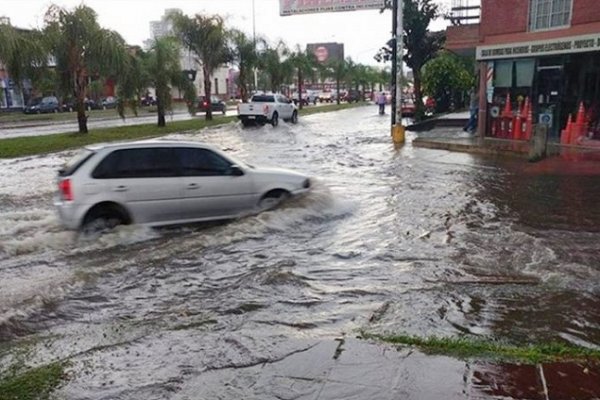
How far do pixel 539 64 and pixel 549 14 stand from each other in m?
1.65

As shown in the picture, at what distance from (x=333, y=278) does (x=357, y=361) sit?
2.54 meters

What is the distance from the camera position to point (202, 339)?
5254 mm

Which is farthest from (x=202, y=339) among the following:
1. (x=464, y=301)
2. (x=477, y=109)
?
(x=477, y=109)

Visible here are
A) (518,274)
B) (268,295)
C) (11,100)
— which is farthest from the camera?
(11,100)

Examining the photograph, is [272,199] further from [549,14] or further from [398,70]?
[398,70]

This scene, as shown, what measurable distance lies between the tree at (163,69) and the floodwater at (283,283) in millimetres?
19153

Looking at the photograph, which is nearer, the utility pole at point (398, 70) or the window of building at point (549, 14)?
the window of building at point (549, 14)

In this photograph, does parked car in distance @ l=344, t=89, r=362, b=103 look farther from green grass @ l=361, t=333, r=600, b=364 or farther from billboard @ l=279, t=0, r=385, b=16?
green grass @ l=361, t=333, r=600, b=364

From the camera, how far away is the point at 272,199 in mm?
10281

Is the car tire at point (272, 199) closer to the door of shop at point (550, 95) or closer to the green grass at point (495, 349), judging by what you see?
the green grass at point (495, 349)

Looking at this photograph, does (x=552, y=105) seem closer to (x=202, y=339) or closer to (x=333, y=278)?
(x=333, y=278)

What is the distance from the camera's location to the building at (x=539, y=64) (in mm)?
18469

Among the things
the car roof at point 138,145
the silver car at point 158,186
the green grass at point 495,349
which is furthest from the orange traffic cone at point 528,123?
the green grass at point 495,349

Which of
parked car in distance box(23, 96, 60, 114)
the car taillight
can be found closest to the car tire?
the car taillight
